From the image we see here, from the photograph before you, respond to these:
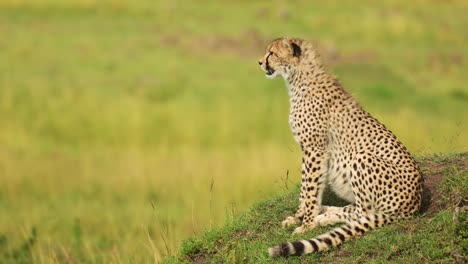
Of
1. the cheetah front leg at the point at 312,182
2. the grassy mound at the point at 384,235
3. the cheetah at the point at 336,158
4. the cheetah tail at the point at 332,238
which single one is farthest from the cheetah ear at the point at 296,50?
the cheetah tail at the point at 332,238

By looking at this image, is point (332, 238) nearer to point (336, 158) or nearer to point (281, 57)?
point (336, 158)

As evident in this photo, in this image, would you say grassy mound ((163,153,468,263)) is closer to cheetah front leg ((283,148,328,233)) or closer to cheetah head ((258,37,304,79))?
cheetah front leg ((283,148,328,233))

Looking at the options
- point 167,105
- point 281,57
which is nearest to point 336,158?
point 281,57

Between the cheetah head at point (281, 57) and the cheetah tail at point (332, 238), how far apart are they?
119cm

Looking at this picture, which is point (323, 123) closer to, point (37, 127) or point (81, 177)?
point (81, 177)

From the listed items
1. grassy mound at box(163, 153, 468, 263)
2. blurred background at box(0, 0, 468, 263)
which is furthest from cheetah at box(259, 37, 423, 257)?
blurred background at box(0, 0, 468, 263)

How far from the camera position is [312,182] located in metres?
5.91

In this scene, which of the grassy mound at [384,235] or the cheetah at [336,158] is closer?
the grassy mound at [384,235]

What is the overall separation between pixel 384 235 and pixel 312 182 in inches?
23.5

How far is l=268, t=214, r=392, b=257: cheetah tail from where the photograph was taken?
212 inches

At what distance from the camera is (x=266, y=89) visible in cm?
1441

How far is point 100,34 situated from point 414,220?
476 inches

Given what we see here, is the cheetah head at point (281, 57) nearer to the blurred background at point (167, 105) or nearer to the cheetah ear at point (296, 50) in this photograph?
the cheetah ear at point (296, 50)

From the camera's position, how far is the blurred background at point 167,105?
9711mm
